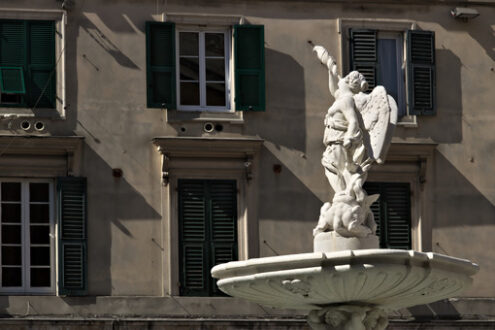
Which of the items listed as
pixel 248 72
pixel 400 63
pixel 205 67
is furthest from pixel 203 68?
pixel 400 63

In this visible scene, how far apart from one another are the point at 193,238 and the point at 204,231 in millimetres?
231

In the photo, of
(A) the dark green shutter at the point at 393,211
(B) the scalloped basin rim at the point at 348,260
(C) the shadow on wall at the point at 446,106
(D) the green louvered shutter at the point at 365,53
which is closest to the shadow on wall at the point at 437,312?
(A) the dark green shutter at the point at 393,211

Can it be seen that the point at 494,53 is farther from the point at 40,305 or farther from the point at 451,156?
the point at 40,305

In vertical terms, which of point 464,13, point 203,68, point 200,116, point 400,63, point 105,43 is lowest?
point 200,116

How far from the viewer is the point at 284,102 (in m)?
42.8

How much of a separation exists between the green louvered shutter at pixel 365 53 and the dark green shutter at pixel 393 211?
6.08 feet

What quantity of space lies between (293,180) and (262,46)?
2474 millimetres

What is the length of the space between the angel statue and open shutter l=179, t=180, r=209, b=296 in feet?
34.4

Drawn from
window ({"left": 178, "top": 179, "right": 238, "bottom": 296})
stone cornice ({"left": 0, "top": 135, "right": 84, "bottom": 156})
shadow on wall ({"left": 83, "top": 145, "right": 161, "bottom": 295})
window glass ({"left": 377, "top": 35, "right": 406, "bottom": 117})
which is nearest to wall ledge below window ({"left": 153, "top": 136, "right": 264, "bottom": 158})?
window ({"left": 178, "top": 179, "right": 238, "bottom": 296})

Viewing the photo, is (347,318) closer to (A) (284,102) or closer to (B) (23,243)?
(B) (23,243)

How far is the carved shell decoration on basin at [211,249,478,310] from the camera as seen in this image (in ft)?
96.6

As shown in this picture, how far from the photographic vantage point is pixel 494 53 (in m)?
43.8

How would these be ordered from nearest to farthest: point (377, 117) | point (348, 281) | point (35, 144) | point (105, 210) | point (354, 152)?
point (348, 281)
point (354, 152)
point (377, 117)
point (35, 144)
point (105, 210)

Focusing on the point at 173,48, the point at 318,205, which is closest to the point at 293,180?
the point at 318,205
